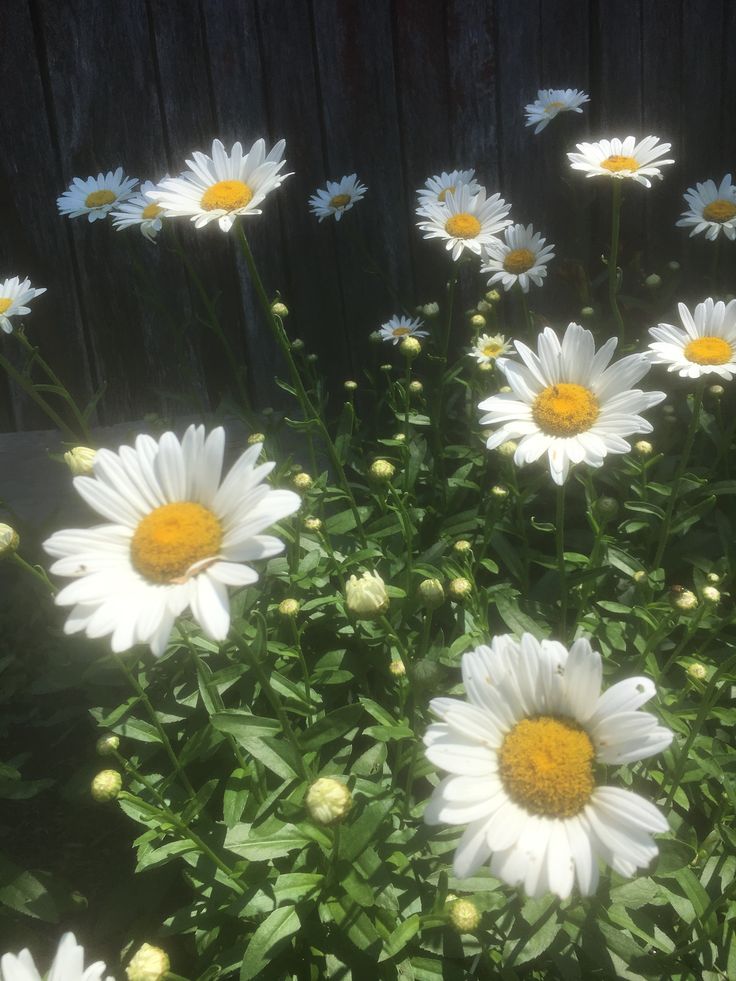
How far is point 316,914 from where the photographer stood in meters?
1.86

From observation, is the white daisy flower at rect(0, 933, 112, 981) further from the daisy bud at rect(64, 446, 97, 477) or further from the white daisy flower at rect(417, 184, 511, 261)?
the white daisy flower at rect(417, 184, 511, 261)

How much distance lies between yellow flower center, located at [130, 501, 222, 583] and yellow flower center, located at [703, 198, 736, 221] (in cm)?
268

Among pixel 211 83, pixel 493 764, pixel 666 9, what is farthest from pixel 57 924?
pixel 666 9

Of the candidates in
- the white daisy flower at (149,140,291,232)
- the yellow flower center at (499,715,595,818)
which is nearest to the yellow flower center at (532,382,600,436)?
the yellow flower center at (499,715,595,818)

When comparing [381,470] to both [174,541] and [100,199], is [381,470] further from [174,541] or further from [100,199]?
[100,199]

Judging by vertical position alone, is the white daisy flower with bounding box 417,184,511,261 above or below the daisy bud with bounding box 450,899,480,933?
above

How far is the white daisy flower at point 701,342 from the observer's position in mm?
2184

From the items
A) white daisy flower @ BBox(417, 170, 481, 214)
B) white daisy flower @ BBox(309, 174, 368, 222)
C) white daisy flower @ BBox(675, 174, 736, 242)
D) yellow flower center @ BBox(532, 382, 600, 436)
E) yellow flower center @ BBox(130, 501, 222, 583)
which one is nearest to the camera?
yellow flower center @ BBox(130, 501, 222, 583)

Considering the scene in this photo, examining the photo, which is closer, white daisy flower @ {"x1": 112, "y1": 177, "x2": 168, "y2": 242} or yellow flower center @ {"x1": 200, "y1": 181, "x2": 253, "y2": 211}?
yellow flower center @ {"x1": 200, "y1": 181, "x2": 253, "y2": 211}

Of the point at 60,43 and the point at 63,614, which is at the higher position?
the point at 60,43

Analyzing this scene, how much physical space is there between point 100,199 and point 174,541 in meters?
2.11

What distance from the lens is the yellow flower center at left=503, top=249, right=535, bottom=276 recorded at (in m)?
3.04

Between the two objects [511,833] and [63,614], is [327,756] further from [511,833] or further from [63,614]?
[63,614]

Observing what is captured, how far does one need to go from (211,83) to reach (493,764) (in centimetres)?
305
